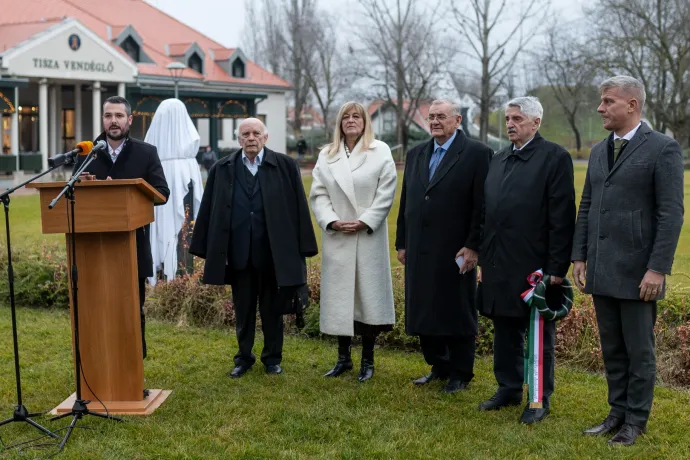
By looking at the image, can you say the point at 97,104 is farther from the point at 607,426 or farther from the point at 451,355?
the point at 607,426

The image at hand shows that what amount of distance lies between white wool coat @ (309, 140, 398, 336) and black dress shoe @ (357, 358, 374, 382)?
304mm

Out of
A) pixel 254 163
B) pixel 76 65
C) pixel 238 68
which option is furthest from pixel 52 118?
pixel 254 163

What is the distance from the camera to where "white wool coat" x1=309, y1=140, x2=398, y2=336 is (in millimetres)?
6277

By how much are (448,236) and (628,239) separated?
4.70 ft

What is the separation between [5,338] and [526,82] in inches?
2695

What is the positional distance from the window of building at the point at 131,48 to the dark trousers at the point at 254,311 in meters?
35.2

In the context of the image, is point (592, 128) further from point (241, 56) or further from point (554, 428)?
point (554, 428)

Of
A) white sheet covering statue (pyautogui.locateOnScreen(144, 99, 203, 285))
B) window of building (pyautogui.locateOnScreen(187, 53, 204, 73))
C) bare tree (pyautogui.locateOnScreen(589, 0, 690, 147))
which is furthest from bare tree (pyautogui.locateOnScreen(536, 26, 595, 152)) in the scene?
white sheet covering statue (pyautogui.locateOnScreen(144, 99, 203, 285))

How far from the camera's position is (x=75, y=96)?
3747 cm

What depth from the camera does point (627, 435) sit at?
4.82m

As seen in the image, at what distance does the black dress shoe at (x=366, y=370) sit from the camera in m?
6.36

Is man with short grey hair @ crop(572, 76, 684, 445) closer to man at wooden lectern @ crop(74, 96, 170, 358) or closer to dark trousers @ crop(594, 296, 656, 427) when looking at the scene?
dark trousers @ crop(594, 296, 656, 427)

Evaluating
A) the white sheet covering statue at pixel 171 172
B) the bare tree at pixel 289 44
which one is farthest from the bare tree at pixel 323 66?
the white sheet covering statue at pixel 171 172

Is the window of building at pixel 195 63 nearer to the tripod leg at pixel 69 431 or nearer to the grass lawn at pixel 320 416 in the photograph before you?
the grass lawn at pixel 320 416
